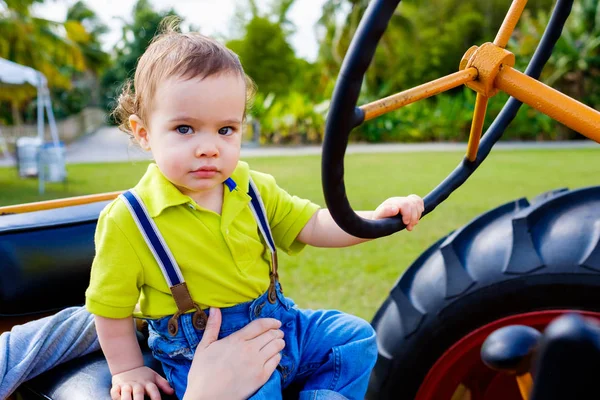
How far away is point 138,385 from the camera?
3.29 ft

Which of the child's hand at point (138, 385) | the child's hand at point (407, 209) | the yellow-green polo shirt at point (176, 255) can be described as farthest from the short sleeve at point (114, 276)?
the child's hand at point (407, 209)

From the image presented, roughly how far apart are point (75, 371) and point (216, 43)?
2.37ft

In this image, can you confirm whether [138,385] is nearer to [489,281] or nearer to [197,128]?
[197,128]

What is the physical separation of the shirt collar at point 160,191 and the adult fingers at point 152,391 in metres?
0.30

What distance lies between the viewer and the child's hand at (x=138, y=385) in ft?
3.24

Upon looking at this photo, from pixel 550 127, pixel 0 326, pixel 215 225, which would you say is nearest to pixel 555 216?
pixel 215 225

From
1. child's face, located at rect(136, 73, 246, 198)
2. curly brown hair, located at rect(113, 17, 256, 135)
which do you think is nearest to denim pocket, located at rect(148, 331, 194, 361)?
child's face, located at rect(136, 73, 246, 198)

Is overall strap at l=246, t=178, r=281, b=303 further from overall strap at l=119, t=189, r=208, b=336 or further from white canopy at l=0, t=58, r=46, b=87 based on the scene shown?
white canopy at l=0, t=58, r=46, b=87

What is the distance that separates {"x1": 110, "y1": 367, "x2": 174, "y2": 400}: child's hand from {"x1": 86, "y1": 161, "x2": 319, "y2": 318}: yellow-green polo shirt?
0.11 meters

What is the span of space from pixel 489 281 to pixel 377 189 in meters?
5.33

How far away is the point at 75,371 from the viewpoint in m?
1.16

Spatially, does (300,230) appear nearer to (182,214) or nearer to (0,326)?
(182,214)

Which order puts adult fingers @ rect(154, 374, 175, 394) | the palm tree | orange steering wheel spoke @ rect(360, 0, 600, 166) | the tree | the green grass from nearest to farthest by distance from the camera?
orange steering wheel spoke @ rect(360, 0, 600, 166) → adult fingers @ rect(154, 374, 175, 394) → the green grass → the palm tree → the tree

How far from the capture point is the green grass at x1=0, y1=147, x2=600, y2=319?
10.1 ft
